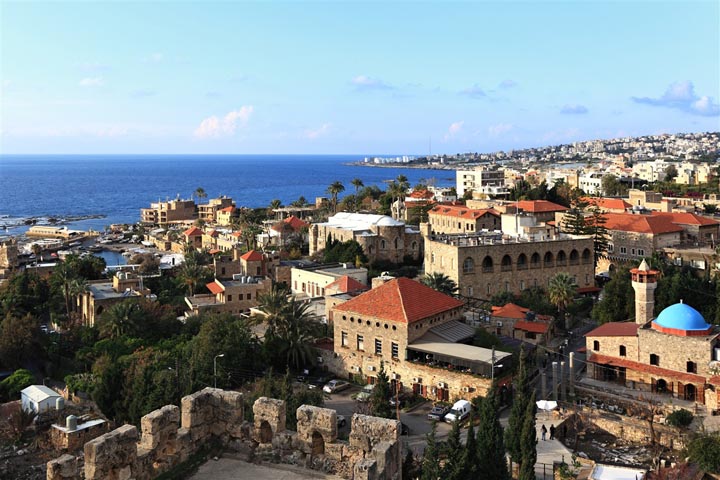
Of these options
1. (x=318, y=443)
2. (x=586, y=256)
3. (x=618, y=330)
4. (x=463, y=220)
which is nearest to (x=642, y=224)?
(x=586, y=256)

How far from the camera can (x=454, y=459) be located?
1823 centimetres

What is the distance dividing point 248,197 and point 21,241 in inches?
3767

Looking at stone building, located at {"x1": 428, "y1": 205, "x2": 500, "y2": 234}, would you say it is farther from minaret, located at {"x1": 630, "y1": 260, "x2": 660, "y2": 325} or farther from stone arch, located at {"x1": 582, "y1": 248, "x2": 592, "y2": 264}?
minaret, located at {"x1": 630, "y1": 260, "x2": 660, "y2": 325}

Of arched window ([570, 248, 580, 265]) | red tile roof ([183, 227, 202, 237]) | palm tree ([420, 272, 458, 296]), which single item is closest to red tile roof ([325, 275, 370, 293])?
palm tree ([420, 272, 458, 296])

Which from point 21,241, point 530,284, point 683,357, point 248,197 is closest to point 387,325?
point 683,357

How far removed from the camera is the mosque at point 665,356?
2792 centimetres

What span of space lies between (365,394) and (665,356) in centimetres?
1265

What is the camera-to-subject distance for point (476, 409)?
1016 inches

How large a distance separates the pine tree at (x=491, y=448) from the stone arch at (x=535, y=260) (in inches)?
1162

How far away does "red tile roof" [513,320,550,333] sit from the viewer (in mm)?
35938

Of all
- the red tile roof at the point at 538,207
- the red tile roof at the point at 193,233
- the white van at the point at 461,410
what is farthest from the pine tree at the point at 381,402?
the red tile roof at the point at 193,233

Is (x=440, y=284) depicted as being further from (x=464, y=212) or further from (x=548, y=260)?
(x=464, y=212)

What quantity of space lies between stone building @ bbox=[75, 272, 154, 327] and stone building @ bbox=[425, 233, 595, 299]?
780 inches

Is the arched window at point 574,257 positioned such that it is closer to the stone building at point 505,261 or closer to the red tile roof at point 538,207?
the stone building at point 505,261
